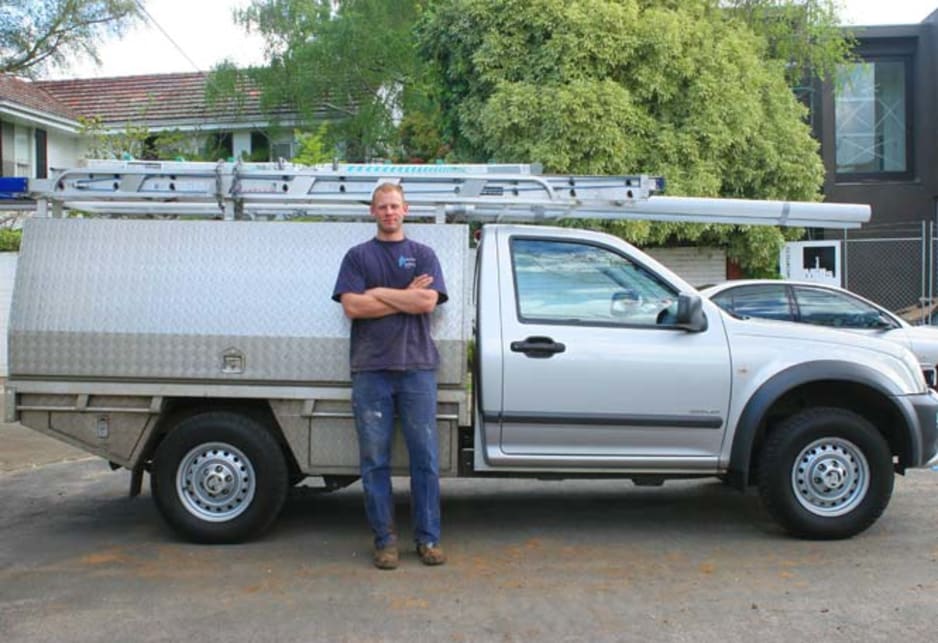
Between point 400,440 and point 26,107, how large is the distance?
17.9 meters

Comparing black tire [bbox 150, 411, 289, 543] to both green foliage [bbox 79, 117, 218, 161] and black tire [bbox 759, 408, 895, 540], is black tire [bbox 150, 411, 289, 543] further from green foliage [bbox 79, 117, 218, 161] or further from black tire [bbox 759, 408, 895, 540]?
green foliage [bbox 79, 117, 218, 161]

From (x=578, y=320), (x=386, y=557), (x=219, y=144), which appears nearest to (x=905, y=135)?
(x=219, y=144)

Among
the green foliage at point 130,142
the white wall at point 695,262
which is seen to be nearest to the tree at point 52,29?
the green foliage at point 130,142

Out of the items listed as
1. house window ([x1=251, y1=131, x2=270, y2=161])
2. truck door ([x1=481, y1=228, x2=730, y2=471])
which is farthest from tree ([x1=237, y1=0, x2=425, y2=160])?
truck door ([x1=481, y1=228, x2=730, y2=471])

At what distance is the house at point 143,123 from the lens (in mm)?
20328

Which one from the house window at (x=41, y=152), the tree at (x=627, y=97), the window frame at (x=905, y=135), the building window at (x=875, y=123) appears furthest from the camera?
the house window at (x=41, y=152)

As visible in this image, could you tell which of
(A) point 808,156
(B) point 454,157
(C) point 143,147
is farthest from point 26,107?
(A) point 808,156

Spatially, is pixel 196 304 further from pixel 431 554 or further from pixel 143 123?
pixel 143 123

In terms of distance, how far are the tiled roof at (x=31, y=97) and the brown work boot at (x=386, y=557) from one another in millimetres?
17664

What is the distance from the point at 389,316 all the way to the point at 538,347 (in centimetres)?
93

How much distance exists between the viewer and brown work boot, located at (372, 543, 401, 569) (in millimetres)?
5344

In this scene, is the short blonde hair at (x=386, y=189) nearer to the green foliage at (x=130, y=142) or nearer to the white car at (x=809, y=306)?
the white car at (x=809, y=306)

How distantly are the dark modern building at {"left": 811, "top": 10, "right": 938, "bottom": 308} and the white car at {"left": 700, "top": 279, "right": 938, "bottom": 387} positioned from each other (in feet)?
21.4

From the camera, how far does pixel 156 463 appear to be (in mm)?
5746
